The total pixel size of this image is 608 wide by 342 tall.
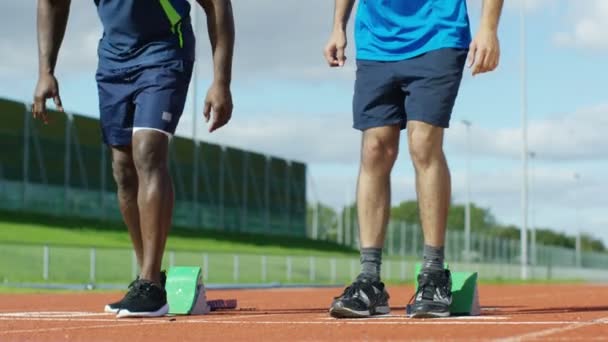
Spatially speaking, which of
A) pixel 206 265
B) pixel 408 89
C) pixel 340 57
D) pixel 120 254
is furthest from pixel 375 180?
pixel 206 265

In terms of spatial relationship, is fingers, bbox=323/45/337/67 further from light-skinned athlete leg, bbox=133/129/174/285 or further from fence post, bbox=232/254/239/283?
fence post, bbox=232/254/239/283

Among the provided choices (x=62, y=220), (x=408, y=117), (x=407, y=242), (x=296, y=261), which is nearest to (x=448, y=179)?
(x=408, y=117)

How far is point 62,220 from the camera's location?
47906mm

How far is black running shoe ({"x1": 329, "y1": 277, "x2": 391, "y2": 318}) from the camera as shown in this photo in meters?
6.95

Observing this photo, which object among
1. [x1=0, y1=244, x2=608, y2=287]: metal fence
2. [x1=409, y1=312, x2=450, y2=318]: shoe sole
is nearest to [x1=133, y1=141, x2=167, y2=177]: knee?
[x1=409, y1=312, x2=450, y2=318]: shoe sole

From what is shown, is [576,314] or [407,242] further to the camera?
[407,242]

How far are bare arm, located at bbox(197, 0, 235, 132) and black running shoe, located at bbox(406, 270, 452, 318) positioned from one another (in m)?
1.65

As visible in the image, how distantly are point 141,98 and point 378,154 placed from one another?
4.91 feet

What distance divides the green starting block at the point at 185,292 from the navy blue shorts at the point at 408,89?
1.44 meters

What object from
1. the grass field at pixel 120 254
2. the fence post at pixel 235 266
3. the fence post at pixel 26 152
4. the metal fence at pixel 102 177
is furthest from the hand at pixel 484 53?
the fence post at pixel 26 152

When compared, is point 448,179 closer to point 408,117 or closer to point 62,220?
point 408,117

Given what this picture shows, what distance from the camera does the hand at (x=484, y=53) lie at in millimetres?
6891

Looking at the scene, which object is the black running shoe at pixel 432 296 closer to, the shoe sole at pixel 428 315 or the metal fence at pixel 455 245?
the shoe sole at pixel 428 315

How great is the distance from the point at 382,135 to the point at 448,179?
1.59 ft
